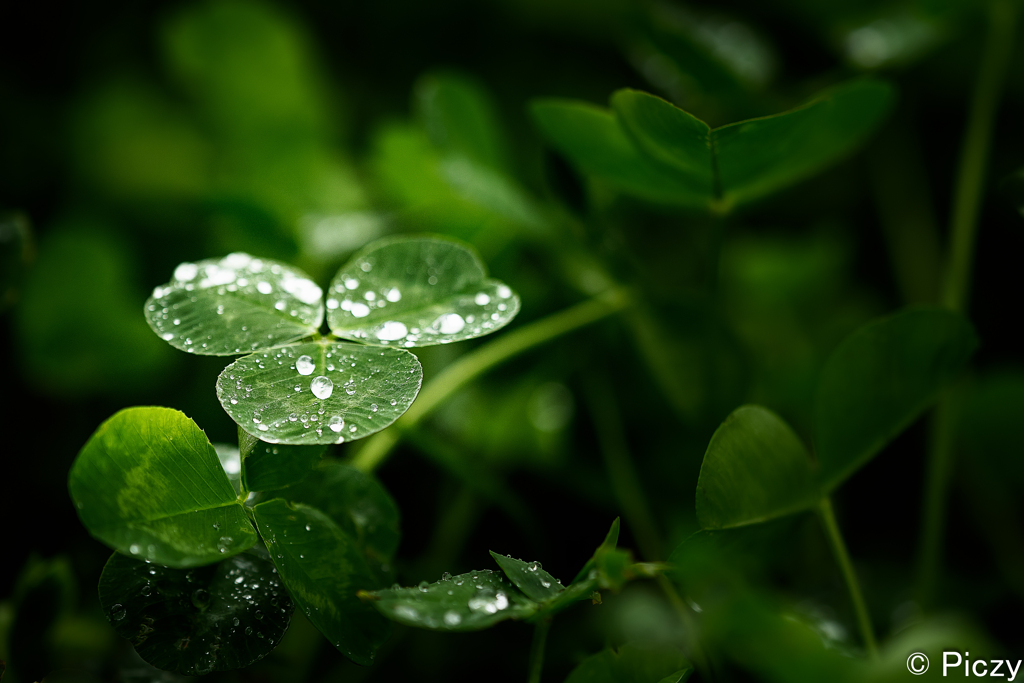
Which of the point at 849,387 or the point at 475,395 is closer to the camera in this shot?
the point at 849,387

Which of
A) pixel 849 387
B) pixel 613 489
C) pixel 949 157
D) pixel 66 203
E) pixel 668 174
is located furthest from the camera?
pixel 949 157

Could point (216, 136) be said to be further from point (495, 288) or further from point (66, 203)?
point (495, 288)

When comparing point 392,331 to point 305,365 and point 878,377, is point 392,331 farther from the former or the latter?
point 878,377

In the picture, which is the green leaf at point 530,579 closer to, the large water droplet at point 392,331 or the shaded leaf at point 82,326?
the large water droplet at point 392,331

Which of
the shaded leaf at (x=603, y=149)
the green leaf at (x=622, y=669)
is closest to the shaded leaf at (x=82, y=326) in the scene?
the shaded leaf at (x=603, y=149)

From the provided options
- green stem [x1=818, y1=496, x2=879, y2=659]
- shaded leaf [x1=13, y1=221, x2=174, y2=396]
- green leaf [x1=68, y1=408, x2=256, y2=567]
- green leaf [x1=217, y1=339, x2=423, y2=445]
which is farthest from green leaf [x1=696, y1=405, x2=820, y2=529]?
shaded leaf [x1=13, y1=221, x2=174, y2=396]

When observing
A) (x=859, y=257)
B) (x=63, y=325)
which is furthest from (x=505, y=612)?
(x=859, y=257)

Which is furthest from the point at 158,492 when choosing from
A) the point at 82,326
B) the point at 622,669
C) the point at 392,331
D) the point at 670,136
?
the point at 82,326
